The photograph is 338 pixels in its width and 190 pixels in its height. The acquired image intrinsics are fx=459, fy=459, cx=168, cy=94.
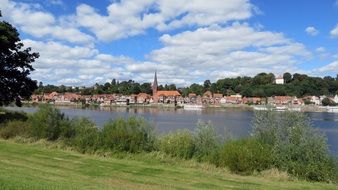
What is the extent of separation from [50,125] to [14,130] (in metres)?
2.50

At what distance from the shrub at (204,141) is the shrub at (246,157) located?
161cm

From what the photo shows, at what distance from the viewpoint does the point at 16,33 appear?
3688 centimetres

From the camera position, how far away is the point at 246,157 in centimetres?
1908

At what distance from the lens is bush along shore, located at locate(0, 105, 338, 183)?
62.4 feet

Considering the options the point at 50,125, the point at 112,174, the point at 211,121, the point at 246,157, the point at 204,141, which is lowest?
the point at 112,174

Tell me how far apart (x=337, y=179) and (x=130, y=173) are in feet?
28.7

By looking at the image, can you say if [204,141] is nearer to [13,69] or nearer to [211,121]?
[211,121]

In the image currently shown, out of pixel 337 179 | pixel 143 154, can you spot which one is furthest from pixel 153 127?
pixel 337 179

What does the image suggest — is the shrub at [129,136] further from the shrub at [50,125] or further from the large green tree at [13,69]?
the large green tree at [13,69]

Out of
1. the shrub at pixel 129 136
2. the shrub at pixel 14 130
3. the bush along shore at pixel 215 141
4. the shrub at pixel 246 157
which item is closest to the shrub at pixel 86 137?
the bush along shore at pixel 215 141

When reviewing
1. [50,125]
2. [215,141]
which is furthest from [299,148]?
[50,125]

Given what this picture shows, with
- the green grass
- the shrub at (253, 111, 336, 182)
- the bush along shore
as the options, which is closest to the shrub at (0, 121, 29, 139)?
the bush along shore

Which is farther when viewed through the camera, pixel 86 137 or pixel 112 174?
pixel 86 137

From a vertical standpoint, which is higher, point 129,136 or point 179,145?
point 129,136
